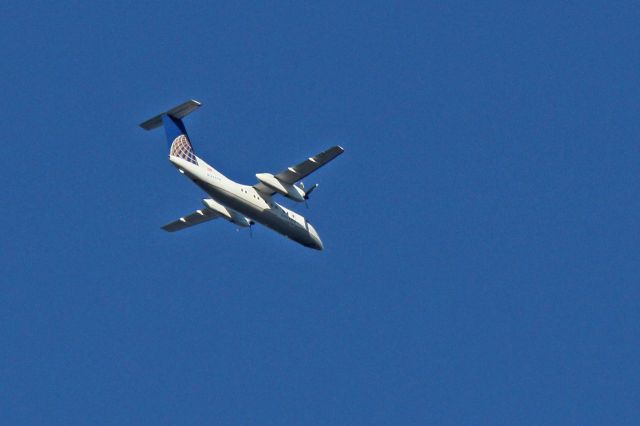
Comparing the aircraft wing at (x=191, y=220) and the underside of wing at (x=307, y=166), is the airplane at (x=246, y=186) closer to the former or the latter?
the underside of wing at (x=307, y=166)

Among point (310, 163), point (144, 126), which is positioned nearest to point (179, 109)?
point (144, 126)

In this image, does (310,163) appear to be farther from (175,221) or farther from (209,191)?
(175,221)

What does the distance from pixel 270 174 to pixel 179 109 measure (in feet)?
14.7

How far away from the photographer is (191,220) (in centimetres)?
6438

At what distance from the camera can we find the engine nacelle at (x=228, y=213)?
201ft

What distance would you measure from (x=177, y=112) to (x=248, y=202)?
15.1 feet

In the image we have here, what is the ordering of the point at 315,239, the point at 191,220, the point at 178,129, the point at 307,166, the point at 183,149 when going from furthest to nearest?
the point at 191,220
the point at 315,239
the point at 178,129
the point at 183,149
the point at 307,166

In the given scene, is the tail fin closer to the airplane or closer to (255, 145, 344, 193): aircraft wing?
the airplane

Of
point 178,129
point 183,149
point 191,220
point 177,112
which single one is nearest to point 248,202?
point 183,149

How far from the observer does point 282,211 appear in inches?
2375

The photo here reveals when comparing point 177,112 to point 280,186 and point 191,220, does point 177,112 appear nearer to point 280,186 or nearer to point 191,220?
point 280,186

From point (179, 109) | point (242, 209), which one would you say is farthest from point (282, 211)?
point (179, 109)

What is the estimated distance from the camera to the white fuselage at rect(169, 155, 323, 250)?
5750cm

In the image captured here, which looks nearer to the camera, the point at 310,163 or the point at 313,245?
the point at 310,163
